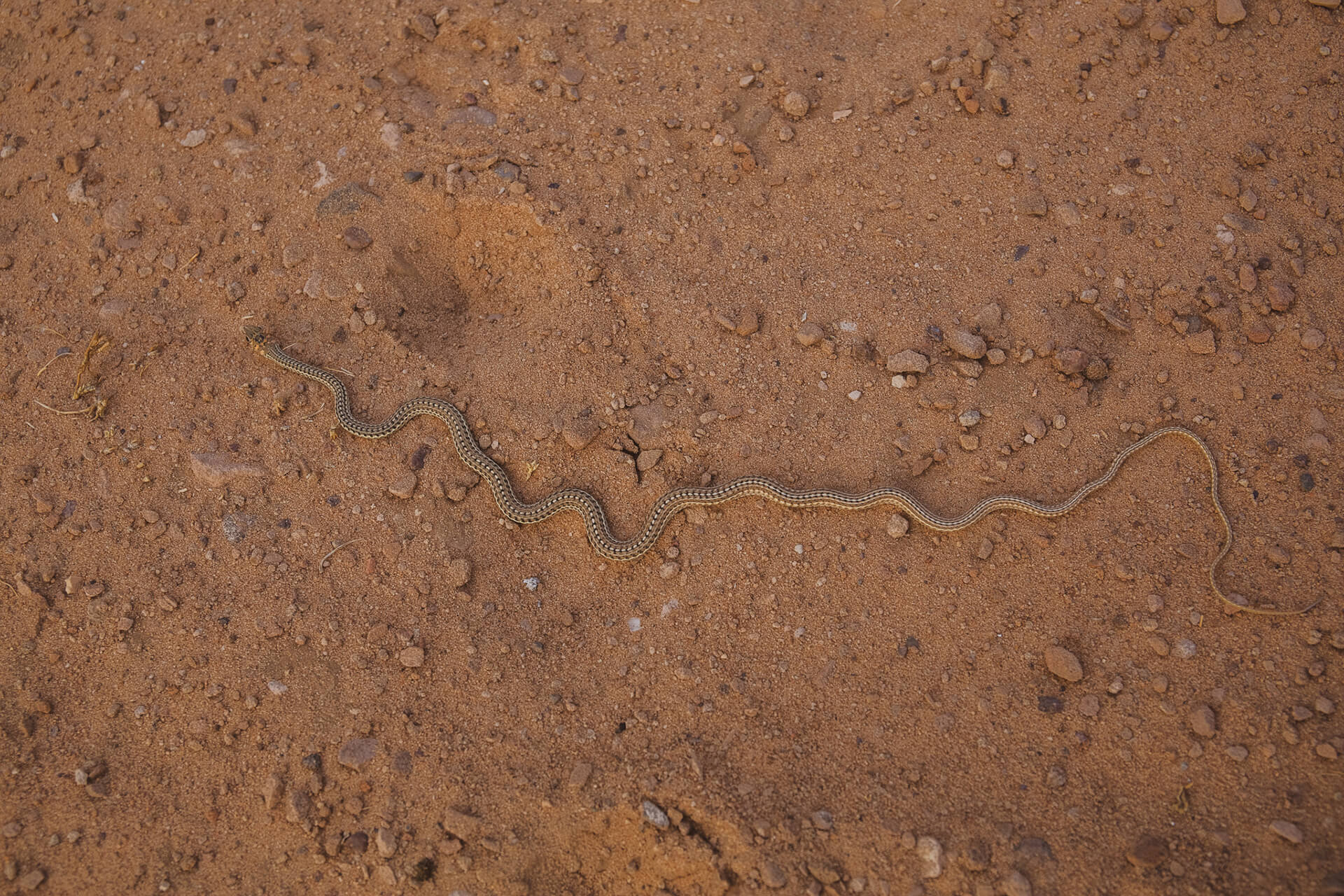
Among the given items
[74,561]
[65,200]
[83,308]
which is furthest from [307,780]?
[65,200]

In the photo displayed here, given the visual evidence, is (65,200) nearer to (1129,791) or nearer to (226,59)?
(226,59)

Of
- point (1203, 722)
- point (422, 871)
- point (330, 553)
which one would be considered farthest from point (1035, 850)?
point (330, 553)

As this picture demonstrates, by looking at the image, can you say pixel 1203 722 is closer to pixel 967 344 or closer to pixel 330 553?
pixel 967 344

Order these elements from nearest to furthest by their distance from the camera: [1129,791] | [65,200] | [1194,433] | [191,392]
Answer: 1. [1129,791]
2. [1194,433]
3. [191,392]
4. [65,200]

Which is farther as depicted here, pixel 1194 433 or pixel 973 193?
pixel 973 193

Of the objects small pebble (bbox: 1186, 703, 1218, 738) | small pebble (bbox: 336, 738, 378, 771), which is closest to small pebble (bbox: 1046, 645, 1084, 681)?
small pebble (bbox: 1186, 703, 1218, 738)

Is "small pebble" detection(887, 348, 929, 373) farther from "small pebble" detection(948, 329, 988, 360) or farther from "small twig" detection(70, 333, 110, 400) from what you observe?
"small twig" detection(70, 333, 110, 400)

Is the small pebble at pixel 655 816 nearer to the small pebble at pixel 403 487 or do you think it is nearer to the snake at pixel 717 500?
Answer: the snake at pixel 717 500
